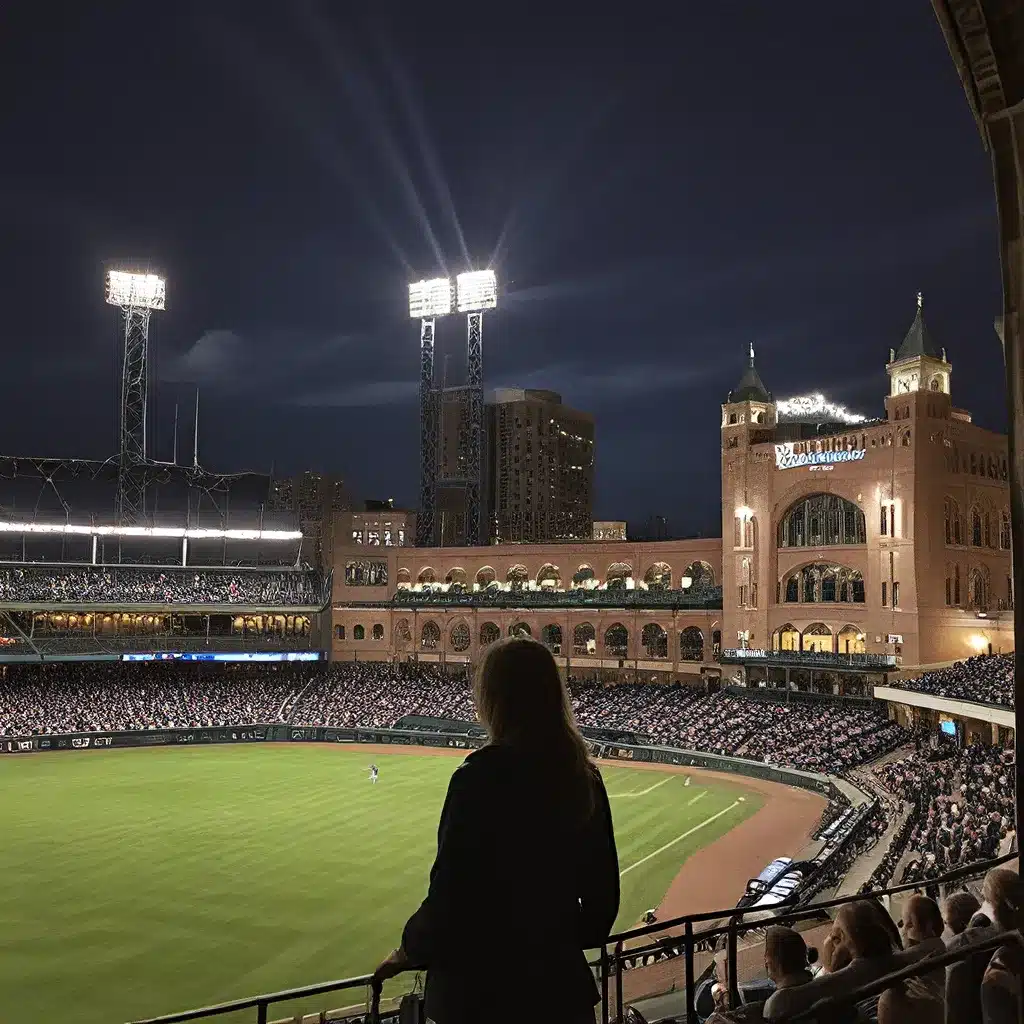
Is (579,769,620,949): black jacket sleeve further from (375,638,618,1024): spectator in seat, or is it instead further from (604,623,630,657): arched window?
(604,623,630,657): arched window

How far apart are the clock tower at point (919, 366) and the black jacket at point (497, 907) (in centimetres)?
5887

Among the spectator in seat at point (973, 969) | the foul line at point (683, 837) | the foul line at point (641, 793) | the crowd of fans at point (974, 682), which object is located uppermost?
the spectator in seat at point (973, 969)

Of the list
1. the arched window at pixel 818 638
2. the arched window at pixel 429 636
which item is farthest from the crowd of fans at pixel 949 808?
the arched window at pixel 429 636

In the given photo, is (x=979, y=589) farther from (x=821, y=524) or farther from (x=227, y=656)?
(x=227, y=656)

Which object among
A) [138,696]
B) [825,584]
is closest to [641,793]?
[825,584]

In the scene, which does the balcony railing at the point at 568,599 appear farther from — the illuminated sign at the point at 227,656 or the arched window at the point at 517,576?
the illuminated sign at the point at 227,656

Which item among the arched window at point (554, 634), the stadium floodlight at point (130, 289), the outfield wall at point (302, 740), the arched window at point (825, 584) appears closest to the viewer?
the outfield wall at point (302, 740)

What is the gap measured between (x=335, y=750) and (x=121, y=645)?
74.9 feet

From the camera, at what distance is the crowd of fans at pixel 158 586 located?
244 feet

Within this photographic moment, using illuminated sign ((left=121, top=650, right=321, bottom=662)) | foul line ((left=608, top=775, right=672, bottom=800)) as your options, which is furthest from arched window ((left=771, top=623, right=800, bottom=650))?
illuminated sign ((left=121, top=650, right=321, bottom=662))

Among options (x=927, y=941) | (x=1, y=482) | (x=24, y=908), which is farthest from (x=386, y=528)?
(x=927, y=941)

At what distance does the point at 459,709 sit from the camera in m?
65.6

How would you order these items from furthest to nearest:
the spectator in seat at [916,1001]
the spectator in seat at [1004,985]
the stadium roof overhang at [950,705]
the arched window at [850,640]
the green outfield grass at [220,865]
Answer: the arched window at [850,640]
the stadium roof overhang at [950,705]
the green outfield grass at [220,865]
the spectator in seat at [916,1001]
the spectator in seat at [1004,985]

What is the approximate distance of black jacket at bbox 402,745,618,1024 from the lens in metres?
3.60
